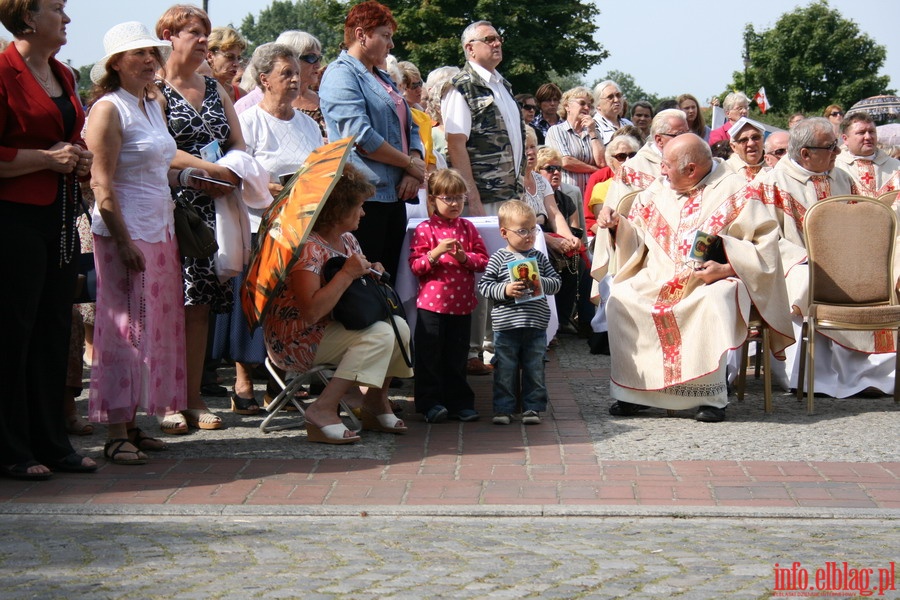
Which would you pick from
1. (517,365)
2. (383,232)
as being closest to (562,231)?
(383,232)

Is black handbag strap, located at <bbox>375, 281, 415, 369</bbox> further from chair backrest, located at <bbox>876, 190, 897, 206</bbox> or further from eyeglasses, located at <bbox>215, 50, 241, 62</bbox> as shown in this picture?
chair backrest, located at <bbox>876, 190, 897, 206</bbox>

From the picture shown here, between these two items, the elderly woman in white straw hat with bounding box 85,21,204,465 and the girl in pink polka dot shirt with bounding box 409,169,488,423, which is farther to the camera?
the girl in pink polka dot shirt with bounding box 409,169,488,423

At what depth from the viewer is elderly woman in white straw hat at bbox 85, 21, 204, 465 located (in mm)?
6281

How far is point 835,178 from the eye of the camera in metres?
9.28

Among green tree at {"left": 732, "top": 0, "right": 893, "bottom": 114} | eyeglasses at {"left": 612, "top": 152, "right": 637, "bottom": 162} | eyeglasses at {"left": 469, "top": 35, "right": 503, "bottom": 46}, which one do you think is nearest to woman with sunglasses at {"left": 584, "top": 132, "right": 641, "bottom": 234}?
eyeglasses at {"left": 612, "top": 152, "right": 637, "bottom": 162}

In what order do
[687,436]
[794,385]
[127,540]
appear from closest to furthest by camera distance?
1. [127,540]
2. [687,436]
3. [794,385]

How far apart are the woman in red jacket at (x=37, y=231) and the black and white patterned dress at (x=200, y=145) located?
0.95 meters

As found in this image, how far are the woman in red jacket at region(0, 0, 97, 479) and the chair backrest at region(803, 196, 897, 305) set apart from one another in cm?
489

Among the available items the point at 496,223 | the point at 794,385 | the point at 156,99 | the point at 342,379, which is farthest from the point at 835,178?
the point at 156,99

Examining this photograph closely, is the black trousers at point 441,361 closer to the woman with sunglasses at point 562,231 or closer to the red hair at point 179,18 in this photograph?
the red hair at point 179,18

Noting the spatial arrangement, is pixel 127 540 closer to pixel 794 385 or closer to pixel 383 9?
pixel 383 9

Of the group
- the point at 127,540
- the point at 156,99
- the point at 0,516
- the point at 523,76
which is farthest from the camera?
the point at 523,76

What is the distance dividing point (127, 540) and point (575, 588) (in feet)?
5.98

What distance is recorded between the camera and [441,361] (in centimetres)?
760
